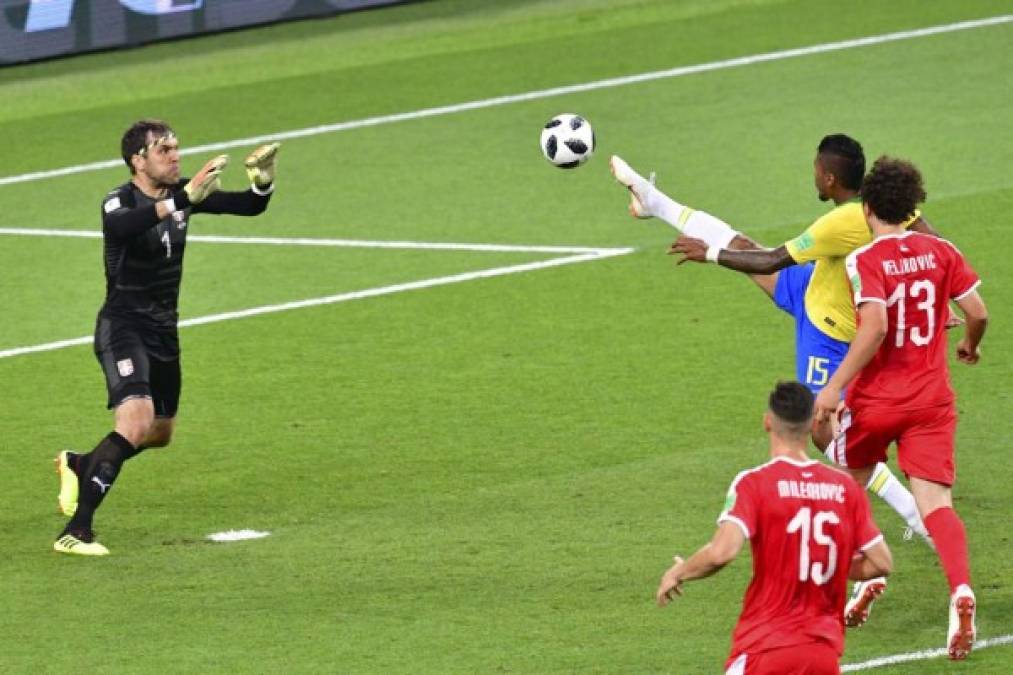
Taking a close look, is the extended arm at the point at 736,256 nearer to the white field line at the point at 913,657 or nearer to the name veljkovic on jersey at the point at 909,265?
the name veljkovic on jersey at the point at 909,265

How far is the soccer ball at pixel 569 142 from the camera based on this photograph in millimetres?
14086

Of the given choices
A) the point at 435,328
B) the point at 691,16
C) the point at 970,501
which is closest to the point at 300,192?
the point at 435,328

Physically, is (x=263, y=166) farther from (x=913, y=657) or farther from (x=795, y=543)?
(x=795, y=543)

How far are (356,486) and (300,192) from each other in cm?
829

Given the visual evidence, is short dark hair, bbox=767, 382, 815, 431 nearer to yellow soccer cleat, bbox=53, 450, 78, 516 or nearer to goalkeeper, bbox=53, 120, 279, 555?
goalkeeper, bbox=53, 120, 279, 555

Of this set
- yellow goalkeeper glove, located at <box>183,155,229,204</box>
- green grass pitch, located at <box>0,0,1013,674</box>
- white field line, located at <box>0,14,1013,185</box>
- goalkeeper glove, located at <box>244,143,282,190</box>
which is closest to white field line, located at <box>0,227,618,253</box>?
green grass pitch, located at <box>0,0,1013,674</box>

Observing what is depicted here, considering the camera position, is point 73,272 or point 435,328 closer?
point 435,328

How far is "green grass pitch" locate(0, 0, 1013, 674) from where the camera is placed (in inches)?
453

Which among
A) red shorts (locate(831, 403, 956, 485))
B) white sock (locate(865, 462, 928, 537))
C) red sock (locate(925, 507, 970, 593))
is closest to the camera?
red sock (locate(925, 507, 970, 593))

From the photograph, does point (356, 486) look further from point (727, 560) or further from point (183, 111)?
point (183, 111)

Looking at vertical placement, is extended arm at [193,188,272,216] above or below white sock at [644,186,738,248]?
below

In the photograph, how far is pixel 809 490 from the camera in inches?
332

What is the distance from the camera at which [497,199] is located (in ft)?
68.9

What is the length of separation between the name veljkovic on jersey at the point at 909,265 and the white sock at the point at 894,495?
1422 millimetres
